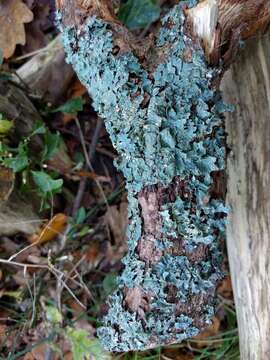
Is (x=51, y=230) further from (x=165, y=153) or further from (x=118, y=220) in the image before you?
(x=165, y=153)

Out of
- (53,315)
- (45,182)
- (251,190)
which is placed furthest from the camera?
(53,315)

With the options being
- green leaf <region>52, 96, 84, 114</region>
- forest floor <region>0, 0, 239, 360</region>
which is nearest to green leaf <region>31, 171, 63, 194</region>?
forest floor <region>0, 0, 239, 360</region>

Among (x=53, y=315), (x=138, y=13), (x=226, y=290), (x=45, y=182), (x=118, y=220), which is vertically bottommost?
(x=226, y=290)

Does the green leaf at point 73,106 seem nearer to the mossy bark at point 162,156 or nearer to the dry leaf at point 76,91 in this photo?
the dry leaf at point 76,91

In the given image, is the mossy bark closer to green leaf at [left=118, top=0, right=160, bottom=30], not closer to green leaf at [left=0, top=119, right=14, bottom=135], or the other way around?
green leaf at [left=0, top=119, right=14, bottom=135]

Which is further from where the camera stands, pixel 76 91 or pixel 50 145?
pixel 76 91

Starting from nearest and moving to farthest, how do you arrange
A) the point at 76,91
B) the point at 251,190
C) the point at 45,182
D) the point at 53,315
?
the point at 251,190 < the point at 45,182 < the point at 53,315 < the point at 76,91

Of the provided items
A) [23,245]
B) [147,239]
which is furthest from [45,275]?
[147,239]

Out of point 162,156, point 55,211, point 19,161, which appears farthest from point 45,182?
point 162,156
